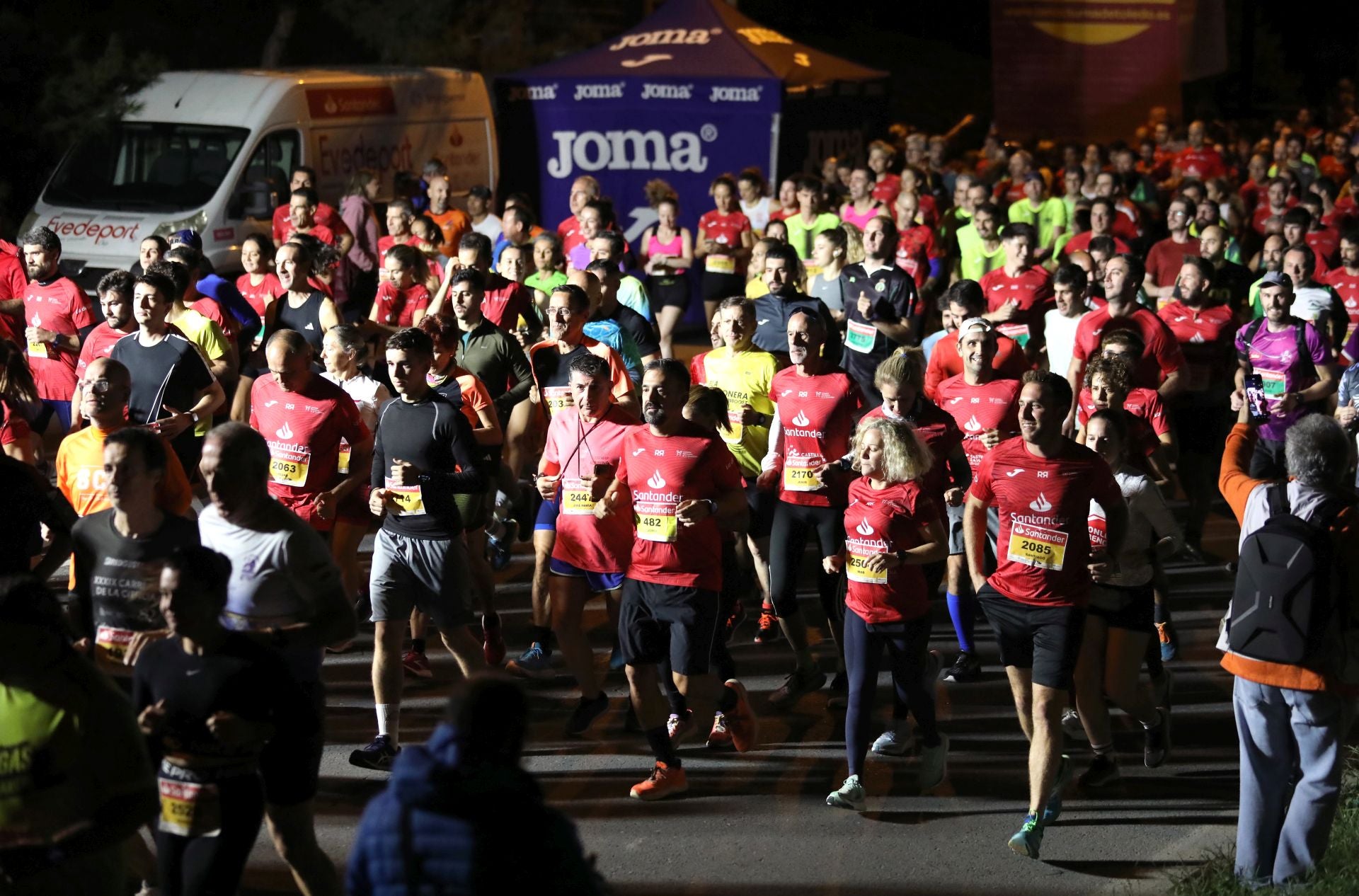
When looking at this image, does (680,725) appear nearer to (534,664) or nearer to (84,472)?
(534,664)

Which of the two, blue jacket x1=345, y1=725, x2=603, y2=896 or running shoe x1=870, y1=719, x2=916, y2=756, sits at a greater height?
blue jacket x1=345, y1=725, x2=603, y2=896

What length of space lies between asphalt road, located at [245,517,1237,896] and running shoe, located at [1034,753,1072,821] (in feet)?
0.35

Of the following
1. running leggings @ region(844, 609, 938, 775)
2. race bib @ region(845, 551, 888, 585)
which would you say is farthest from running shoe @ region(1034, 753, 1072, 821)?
race bib @ region(845, 551, 888, 585)

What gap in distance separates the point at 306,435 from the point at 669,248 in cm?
705

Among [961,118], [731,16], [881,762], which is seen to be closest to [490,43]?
[731,16]

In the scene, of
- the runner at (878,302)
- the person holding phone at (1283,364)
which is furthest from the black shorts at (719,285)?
the person holding phone at (1283,364)

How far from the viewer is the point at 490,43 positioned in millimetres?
28375

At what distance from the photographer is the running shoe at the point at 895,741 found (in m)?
6.93

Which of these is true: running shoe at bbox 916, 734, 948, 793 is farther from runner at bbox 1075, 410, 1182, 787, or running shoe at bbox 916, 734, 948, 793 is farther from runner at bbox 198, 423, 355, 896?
runner at bbox 198, 423, 355, 896

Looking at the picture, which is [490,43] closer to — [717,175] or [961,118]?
[717,175]

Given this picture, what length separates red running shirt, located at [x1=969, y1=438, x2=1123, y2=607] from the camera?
19.9 ft

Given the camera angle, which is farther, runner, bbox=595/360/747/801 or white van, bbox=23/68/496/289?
white van, bbox=23/68/496/289

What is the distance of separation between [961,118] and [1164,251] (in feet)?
99.1

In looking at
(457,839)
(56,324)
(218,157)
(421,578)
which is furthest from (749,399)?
(218,157)
